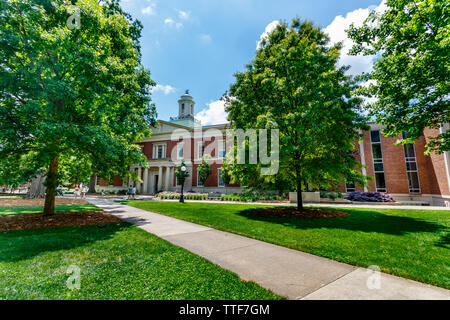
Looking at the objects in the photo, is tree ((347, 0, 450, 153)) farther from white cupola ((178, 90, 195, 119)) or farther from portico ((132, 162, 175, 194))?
white cupola ((178, 90, 195, 119))

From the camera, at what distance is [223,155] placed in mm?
31156

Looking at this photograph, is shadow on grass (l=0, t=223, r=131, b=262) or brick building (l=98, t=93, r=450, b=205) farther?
brick building (l=98, t=93, r=450, b=205)

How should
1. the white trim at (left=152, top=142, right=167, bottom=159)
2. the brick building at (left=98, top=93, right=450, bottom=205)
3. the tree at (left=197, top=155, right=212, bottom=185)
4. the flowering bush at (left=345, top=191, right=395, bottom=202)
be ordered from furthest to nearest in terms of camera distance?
the white trim at (left=152, top=142, right=167, bottom=159) < the tree at (left=197, top=155, right=212, bottom=185) < the brick building at (left=98, top=93, right=450, bottom=205) < the flowering bush at (left=345, top=191, right=395, bottom=202)

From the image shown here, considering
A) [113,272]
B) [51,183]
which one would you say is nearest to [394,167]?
[113,272]

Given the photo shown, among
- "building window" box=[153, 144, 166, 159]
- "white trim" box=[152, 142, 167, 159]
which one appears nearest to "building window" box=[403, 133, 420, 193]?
"white trim" box=[152, 142, 167, 159]

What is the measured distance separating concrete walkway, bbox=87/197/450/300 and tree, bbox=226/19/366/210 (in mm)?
5322

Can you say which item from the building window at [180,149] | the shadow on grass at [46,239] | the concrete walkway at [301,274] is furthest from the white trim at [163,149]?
the concrete walkway at [301,274]

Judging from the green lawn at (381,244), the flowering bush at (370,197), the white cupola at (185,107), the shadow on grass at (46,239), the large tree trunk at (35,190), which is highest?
the white cupola at (185,107)

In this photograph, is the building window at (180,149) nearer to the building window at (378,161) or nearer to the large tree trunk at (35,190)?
the large tree trunk at (35,190)

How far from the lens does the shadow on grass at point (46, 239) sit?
4438 millimetres

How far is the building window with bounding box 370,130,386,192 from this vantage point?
971 inches

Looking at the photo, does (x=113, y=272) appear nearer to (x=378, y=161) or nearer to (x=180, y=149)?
(x=378, y=161)

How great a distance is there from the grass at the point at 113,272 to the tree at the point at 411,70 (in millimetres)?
9597

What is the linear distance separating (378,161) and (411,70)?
21883mm
